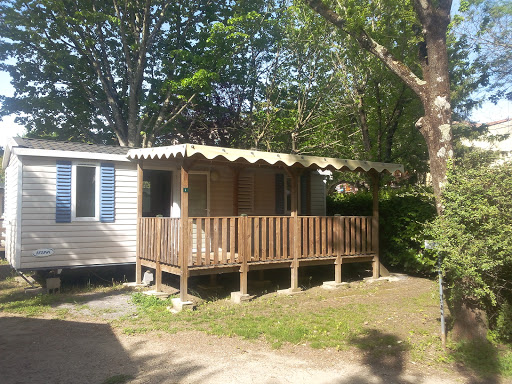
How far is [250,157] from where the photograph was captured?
26.8 feet

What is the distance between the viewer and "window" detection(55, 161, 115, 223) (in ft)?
31.1

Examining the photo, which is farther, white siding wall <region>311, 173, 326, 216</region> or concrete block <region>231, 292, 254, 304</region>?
white siding wall <region>311, 173, 326, 216</region>

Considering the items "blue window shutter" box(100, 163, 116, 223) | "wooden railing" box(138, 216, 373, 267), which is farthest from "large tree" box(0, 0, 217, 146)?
"wooden railing" box(138, 216, 373, 267)

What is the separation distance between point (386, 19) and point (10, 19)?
39.2 ft

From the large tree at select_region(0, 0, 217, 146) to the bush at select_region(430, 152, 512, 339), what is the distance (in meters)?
11.0

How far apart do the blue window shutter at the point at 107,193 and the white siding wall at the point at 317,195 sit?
19.8 ft

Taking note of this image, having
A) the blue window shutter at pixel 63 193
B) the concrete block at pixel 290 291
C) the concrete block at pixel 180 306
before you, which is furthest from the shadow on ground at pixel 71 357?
the concrete block at pixel 290 291

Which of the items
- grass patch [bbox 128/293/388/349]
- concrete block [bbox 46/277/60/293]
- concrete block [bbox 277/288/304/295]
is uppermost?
concrete block [bbox 46/277/60/293]

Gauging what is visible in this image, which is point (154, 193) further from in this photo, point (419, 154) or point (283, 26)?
point (419, 154)

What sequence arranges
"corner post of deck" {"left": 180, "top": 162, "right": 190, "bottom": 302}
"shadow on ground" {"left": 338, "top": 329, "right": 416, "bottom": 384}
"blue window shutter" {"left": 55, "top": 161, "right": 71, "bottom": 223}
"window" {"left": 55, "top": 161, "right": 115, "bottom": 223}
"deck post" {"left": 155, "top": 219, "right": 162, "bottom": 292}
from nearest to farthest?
"shadow on ground" {"left": 338, "top": 329, "right": 416, "bottom": 384}
"corner post of deck" {"left": 180, "top": 162, "right": 190, "bottom": 302}
"deck post" {"left": 155, "top": 219, "right": 162, "bottom": 292}
"blue window shutter" {"left": 55, "top": 161, "right": 71, "bottom": 223}
"window" {"left": 55, "top": 161, "right": 115, "bottom": 223}

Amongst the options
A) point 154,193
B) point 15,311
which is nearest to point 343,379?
point 15,311

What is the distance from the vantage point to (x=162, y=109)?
16703 mm

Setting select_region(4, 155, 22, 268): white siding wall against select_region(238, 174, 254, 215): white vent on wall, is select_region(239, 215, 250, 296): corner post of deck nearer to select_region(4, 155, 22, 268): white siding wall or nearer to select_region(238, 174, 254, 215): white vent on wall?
select_region(238, 174, 254, 215): white vent on wall

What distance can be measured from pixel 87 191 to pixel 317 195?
6.79 metres
